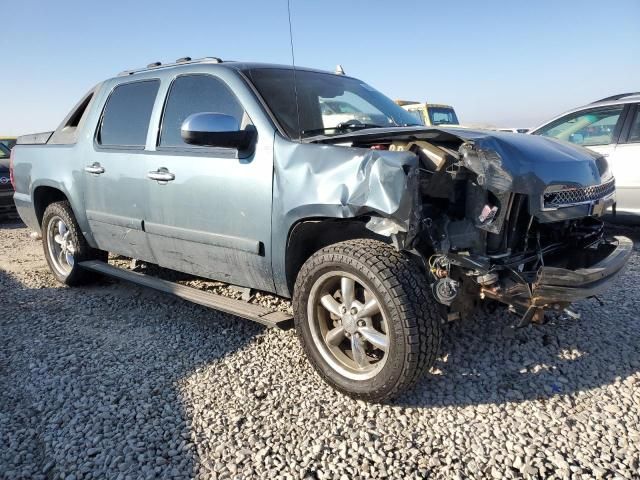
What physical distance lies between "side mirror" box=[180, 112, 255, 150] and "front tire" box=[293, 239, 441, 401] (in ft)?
2.95

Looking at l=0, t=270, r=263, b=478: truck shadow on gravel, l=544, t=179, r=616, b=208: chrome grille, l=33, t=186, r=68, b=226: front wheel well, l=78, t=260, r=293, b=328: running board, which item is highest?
l=544, t=179, r=616, b=208: chrome grille

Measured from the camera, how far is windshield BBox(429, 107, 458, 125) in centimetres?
1463

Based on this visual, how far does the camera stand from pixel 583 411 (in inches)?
105

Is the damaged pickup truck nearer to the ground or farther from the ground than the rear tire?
farther from the ground

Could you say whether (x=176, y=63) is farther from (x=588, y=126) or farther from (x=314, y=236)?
(x=588, y=126)

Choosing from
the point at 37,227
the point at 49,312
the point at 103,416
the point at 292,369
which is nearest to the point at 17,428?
the point at 103,416

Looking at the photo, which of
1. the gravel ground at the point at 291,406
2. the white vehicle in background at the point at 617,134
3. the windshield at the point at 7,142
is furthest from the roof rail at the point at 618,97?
the windshield at the point at 7,142

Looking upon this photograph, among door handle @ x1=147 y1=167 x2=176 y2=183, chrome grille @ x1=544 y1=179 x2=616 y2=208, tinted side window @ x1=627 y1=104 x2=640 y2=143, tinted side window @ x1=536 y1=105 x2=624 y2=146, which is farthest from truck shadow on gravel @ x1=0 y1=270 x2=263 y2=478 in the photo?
tinted side window @ x1=627 y1=104 x2=640 y2=143

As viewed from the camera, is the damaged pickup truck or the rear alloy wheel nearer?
the damaged pickup truck

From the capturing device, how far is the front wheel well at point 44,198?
5.24 metres

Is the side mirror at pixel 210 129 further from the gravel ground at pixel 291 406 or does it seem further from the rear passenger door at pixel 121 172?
the gravel ground at pixel 291 406

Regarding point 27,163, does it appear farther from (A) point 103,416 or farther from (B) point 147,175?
(A) point 103,416

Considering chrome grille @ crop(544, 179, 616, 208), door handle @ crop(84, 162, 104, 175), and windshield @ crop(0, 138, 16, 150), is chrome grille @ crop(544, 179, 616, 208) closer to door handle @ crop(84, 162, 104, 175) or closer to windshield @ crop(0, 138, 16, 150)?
door handle @ crop(84, 162, 104, 175)

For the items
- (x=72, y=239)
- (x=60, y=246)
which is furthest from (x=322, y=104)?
(x=60, y=246)
